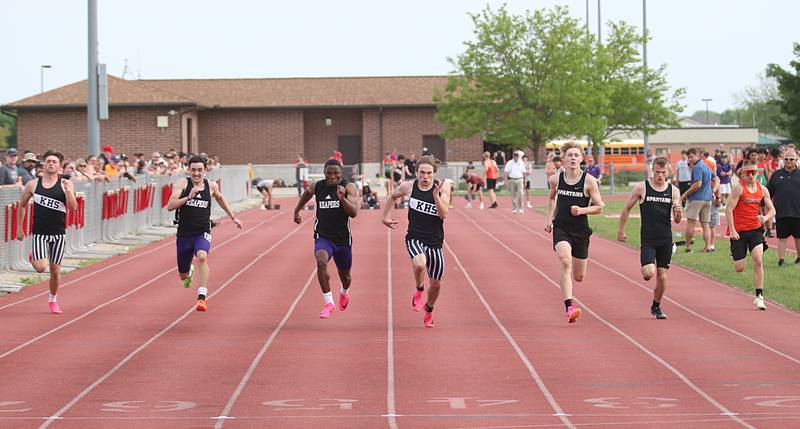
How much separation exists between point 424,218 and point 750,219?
14.9 feet

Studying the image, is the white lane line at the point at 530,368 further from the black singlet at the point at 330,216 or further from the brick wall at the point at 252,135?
the brick wall at the point at 252,135

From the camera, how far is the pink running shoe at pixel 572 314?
42.5ft

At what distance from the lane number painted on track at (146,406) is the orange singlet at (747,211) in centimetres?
843

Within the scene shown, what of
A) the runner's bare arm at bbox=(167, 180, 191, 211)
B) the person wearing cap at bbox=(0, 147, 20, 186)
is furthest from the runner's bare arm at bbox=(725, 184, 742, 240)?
the person wearing cap at bbox=(0, 147, 20, 186)

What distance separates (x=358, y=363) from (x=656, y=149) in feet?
286

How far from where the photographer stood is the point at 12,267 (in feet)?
62.1

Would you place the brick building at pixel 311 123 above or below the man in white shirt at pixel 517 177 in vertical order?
above

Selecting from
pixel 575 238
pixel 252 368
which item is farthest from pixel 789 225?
pixel 252 368

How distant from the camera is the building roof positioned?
58.1 metres

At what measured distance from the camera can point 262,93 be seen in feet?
216

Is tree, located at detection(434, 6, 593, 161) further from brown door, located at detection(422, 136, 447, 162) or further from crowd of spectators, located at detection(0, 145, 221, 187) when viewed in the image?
crowd of spectators, located at detection(0, 145, 221, 187)

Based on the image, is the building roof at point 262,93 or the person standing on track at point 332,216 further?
the building roof at point 262,93

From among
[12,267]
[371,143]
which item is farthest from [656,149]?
[12,267]

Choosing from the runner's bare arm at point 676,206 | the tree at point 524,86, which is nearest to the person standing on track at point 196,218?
the runner's bare arm at point 676,206
